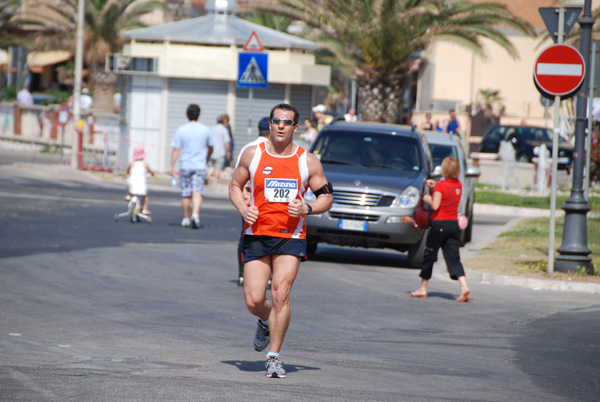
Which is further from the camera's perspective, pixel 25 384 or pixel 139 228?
pixel 139 228

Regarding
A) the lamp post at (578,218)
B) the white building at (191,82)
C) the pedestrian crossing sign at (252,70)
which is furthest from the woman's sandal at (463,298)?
the white building at (191,82)

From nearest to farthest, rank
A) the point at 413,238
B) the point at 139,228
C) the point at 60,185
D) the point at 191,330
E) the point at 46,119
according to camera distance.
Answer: the point at 191,330 < the point at 413,238 < the point at 139,228 < the point at 60,185 < the point at 46,119

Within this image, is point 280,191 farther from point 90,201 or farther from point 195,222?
point 90,201

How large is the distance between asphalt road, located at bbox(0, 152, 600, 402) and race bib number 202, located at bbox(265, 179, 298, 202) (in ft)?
3.90

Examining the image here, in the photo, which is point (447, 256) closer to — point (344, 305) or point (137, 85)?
point (344, 305)

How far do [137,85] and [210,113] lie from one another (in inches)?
92.6

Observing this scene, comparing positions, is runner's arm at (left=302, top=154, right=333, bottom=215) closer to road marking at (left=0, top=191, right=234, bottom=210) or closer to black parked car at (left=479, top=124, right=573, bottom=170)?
road marking at (left=0, top=191, right=234, bottom=210)

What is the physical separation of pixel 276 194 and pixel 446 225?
5.13 m

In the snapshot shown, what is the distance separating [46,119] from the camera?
39250 mm

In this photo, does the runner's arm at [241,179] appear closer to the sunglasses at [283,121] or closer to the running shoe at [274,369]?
the sunglasses at [283,121]

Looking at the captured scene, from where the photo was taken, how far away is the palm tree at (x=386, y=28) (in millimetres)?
29125

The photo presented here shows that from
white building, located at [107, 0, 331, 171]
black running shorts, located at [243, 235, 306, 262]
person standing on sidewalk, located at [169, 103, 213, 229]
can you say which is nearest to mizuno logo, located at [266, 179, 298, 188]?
black running shorts, located at [243, 235, 306, 262]

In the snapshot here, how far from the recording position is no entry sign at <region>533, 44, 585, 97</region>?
42.8 ft

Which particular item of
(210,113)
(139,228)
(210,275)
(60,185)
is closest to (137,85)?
(210,113)
